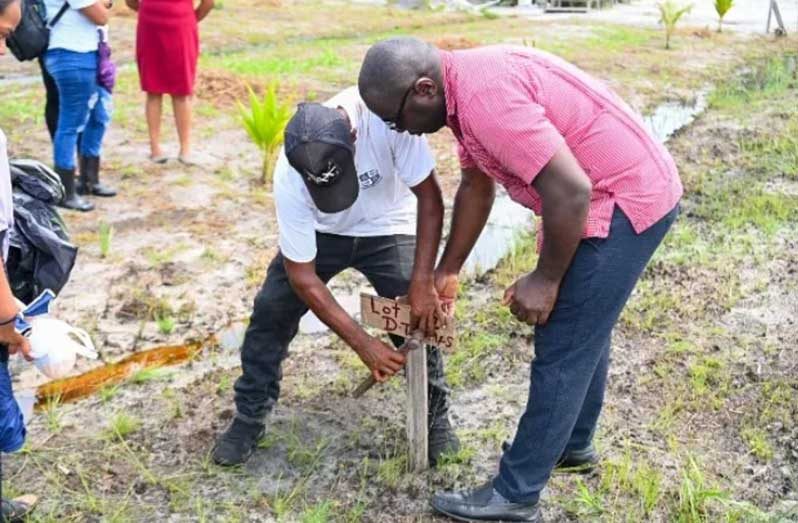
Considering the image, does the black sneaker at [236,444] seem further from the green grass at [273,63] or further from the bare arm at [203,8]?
the green grass at [273,63]

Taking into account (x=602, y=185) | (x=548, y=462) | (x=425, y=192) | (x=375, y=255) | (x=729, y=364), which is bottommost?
(x=729, y=364)

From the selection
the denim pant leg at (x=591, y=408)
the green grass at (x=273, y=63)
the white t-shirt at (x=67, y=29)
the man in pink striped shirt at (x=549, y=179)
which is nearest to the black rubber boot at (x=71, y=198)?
the white t-shirt at (x=67, y=29)

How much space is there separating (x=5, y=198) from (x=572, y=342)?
1546 mm

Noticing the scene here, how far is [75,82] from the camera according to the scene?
16.8 ft

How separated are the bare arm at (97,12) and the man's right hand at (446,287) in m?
3.16

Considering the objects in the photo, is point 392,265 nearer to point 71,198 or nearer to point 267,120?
point 267,120

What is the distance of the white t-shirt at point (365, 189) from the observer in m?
2.61

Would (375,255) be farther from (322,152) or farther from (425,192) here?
(322,152)

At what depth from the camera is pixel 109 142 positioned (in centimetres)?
686

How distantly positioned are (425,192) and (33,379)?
2.04m

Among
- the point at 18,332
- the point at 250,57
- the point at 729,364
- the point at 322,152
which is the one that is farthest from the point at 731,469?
the point at 250,57

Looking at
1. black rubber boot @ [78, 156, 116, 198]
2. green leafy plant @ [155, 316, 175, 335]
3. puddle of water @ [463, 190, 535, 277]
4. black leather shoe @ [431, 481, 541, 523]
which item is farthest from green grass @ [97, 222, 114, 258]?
black leather shoe @ [431, 481, 541, 523]

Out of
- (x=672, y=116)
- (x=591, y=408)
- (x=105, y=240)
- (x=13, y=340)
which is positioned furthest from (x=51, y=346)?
(x=672, y=116)

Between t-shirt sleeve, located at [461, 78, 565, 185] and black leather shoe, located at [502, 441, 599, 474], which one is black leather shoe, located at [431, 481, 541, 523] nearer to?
black leather shoe, located at [502, 441, 599, 474]
